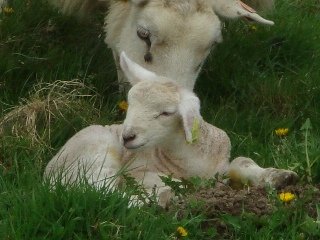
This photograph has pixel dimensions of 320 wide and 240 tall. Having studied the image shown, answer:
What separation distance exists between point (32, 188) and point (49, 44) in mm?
2735

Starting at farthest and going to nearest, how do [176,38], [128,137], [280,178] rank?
[176,38]
[280,178]
[128,137]

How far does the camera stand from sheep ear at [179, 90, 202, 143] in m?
4.56

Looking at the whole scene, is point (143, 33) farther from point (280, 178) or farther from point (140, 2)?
point (280, 178)

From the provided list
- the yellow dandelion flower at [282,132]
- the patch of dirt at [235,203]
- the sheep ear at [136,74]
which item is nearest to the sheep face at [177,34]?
the sheep ear at [136,74]

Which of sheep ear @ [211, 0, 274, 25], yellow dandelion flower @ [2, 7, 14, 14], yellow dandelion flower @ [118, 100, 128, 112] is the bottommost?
yellow dandelion flower @ [2, 7, 14, 14]

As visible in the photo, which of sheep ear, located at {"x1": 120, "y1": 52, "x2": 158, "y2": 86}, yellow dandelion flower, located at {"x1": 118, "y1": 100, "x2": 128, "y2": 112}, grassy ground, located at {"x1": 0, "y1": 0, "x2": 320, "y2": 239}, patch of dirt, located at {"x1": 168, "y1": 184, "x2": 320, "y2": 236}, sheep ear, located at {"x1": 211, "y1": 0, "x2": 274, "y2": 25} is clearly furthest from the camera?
yellow dandelion flower, located at {"x1": 118, "y1": 100, "x2": 128, "y2": 112}

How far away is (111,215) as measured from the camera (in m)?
4.20

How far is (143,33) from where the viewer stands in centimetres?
575

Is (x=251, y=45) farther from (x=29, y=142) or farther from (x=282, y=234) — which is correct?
(x=282, y=234)

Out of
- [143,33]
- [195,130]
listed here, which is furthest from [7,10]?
[195,130]

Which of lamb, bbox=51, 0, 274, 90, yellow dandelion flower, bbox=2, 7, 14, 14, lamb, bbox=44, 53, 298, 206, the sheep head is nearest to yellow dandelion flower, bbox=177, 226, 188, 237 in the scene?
lamb, bbox=44, 53, 298, 206

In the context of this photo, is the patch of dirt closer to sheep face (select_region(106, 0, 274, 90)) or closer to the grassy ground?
the grassy ground

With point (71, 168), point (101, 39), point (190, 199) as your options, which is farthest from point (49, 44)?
point (190, 199)

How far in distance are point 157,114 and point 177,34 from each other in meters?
1.12
